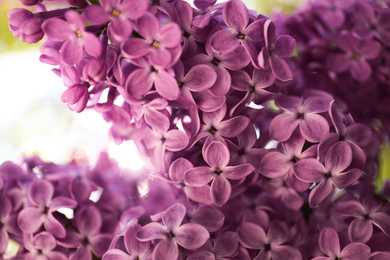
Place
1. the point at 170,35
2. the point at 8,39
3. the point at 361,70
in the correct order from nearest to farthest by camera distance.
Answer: the point at 170,35 < the point at 361,70 < the point at 8,39

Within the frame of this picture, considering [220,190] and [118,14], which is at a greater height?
[118,14]

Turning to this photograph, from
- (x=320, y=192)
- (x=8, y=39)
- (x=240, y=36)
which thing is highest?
(x=240, y=36)

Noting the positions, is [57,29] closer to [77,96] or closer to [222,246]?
[77,96]

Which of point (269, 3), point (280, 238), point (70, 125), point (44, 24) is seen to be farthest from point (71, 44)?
point (269, 3)

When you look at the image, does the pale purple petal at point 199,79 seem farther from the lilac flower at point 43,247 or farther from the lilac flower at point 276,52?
the lilac flower at point 43,247

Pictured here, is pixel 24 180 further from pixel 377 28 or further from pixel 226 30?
pixel 377 28

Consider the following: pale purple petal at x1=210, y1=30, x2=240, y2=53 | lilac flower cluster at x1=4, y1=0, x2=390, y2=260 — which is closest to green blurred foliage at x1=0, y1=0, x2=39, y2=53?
lilac flower cluster at x1=4, y1=0, x2=390, y2=260

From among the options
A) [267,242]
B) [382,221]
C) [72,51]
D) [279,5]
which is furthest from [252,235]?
[279,5]

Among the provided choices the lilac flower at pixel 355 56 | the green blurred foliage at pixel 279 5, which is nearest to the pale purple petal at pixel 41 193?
the lilac flower at pixel 355 56
